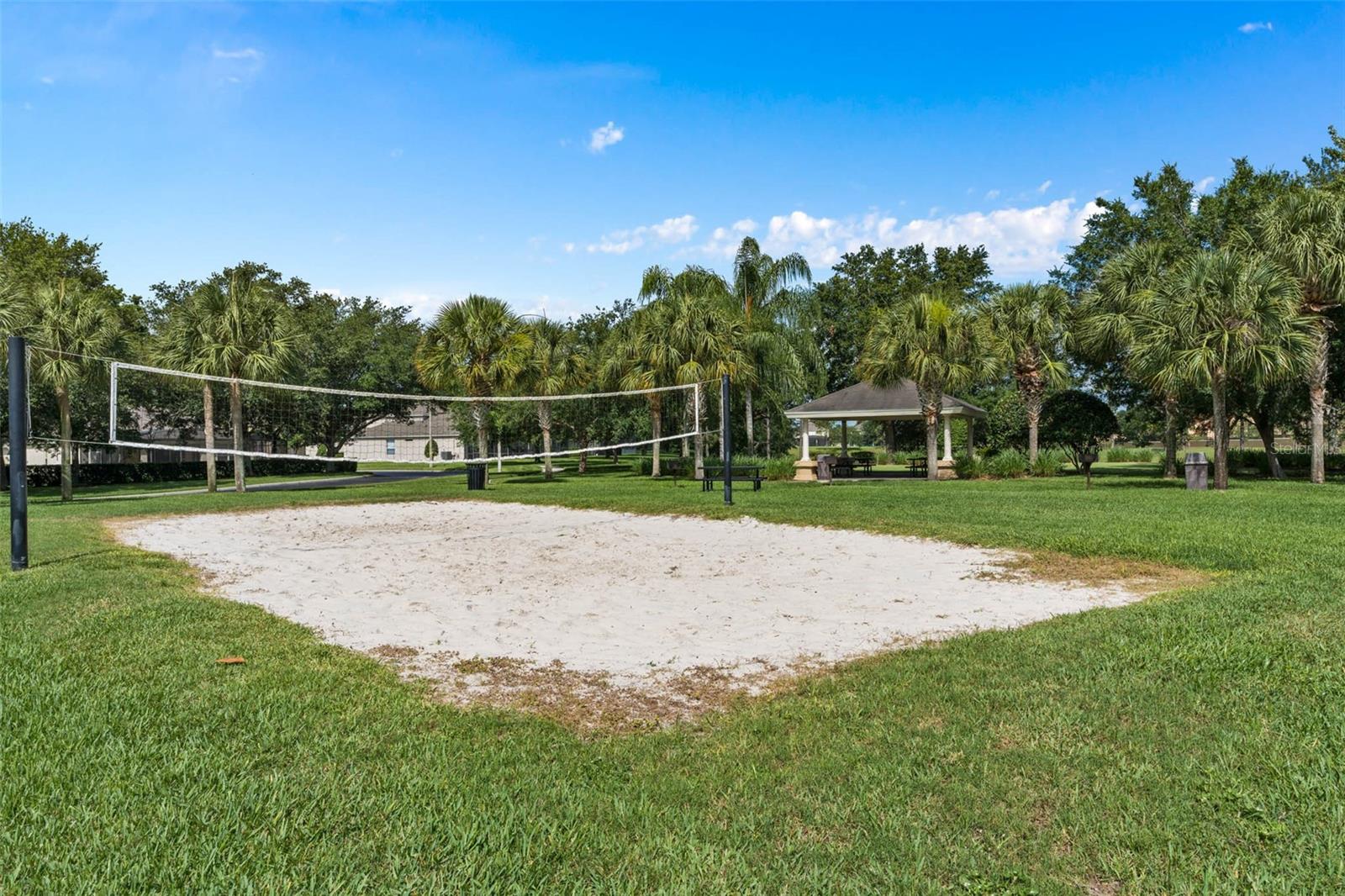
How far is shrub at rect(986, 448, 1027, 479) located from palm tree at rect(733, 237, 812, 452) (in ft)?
31.5

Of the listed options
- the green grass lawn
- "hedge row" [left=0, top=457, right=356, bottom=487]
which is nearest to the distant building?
"hedge row" [left=0, top=457, right=356, bottom=487]

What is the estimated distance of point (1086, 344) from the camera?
26.4 m

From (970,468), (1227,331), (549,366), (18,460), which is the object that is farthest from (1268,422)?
(18,460)

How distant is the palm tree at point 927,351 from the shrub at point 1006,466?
2.59 meters

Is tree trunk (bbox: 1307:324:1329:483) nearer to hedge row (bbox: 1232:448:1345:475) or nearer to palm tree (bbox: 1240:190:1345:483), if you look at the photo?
palm tree (bbox: 1240:190:1345:483)

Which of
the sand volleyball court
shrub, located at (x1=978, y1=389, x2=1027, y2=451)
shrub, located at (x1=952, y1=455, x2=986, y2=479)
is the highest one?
shrub, located at (x1=978, y1=389, x2=1027, y2=451)

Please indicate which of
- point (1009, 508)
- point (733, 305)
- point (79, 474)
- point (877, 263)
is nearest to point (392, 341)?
point (79, 474)

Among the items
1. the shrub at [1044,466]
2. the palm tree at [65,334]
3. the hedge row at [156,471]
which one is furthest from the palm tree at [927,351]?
the palm tree at [65,334]

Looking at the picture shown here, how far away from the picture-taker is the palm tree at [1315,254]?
20062 millimetres

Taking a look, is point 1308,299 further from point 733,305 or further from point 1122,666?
point 1122,666

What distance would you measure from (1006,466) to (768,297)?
1341 centimetres

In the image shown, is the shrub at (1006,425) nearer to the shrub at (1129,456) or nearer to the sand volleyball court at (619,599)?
the shrub at (1129,456)

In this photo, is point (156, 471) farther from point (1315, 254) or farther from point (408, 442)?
point (1315, 254)

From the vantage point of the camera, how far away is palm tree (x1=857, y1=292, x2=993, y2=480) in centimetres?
2512
